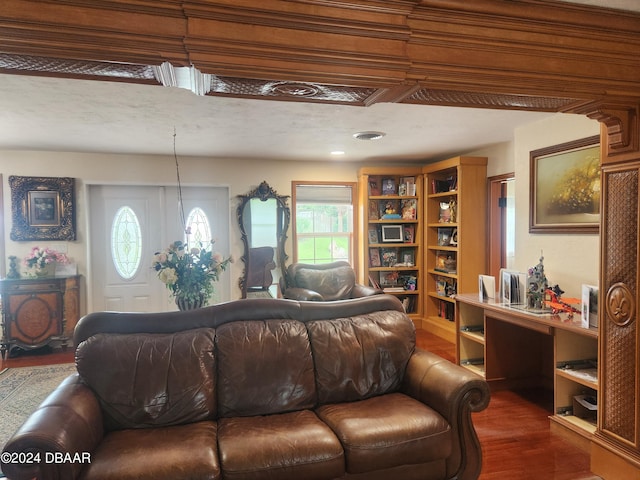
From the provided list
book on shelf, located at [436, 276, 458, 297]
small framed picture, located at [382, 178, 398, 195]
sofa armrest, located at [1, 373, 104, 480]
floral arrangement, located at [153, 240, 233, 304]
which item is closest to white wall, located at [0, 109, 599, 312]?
small framed picture, located at [382, 178, 398, 195]

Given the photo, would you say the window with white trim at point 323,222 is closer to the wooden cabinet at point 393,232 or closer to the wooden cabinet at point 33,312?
the wooden cabinet at point 393,232

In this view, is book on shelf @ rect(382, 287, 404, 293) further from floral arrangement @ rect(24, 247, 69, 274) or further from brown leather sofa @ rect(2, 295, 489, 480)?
floral arrangement @ rect(24, 247, 69, 274)

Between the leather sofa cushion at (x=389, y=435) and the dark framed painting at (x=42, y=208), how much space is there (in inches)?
171

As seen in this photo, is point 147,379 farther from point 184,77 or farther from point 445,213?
point 445,213

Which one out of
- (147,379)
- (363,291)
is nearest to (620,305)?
(147,379)

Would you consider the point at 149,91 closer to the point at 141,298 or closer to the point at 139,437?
the point at 139,437

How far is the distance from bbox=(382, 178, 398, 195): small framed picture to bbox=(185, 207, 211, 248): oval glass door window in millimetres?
2483

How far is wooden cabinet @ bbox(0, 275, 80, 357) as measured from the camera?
4555 mm

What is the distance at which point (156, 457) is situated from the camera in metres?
1.74

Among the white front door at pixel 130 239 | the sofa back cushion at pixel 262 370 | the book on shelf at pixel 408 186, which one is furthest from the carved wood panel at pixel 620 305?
the white front door at pixel 130 239

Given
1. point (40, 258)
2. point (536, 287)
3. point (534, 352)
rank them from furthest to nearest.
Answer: point (40, 258) < point (534, 352) < point (536, 287)

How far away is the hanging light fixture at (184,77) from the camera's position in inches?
59.2

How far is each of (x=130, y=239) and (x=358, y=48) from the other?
460 cm

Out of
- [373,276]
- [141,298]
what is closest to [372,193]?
[373,276]
